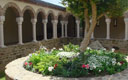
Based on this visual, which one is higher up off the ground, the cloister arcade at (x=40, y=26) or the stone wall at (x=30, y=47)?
the cloister arcade at (x=40, y=26)

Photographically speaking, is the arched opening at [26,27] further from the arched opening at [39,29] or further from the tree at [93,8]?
the tree at [93,8]

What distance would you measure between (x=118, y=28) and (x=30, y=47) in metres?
9.38

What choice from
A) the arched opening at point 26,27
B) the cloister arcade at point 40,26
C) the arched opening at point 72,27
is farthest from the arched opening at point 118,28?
the arched opening at point 26,27

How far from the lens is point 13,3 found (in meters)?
10.0

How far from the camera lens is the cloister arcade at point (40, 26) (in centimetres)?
1230

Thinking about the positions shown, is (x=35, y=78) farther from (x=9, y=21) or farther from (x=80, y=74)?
(x=9, y=21)

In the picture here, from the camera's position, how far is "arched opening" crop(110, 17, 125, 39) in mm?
15961

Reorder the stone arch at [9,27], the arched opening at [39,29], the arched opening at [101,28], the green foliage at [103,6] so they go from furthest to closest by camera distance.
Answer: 1. the arched opening at [39,29]
2. the arched opening at [101,28]
3. the stone arch at [9,27]
4. the green foliage at [103,6]

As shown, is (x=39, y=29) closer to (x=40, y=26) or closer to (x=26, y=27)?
(x=40, y=26)

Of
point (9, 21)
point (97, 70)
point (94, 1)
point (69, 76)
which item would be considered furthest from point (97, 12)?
point (9, 21)

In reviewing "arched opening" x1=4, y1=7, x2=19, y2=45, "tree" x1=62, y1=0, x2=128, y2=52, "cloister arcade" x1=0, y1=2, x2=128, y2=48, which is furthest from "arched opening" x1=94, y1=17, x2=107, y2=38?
"tree" x1=62, y1=0, x2=128, y2=52

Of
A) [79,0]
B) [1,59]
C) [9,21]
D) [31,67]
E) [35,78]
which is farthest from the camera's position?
[9,21]

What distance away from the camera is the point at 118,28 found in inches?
638

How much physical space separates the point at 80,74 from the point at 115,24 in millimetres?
13010
